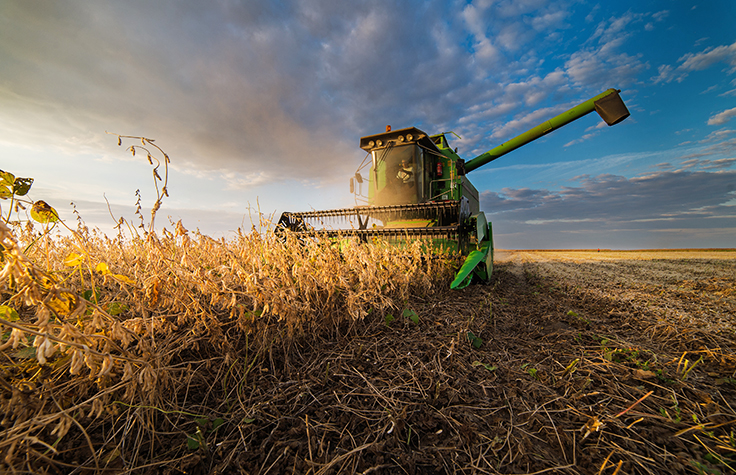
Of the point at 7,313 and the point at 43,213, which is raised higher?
the point at 43,213

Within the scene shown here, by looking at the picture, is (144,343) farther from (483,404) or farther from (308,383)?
(483,404)

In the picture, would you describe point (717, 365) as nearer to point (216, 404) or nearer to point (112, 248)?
point (216, 404)

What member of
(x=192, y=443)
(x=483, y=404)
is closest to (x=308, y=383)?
(x=192, y=443)

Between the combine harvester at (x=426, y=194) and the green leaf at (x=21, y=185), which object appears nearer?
the green leaf at (x=21, y=185)

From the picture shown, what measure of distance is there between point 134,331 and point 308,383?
0.97m

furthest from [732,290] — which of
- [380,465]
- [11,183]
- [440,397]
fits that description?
[11,183]

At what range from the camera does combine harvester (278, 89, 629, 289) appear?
14.9ft

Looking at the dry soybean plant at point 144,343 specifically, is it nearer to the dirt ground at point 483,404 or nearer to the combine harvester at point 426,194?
the dirt ground at point 483,404

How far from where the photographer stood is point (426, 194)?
21.9 feet

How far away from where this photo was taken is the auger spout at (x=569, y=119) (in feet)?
24.0

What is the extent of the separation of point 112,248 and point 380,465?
3.52m

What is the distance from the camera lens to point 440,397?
159 cm

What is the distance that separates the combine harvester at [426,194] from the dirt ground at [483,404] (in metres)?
1.57

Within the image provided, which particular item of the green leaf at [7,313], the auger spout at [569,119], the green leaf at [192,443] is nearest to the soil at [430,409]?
the green leaf at [192,443]
